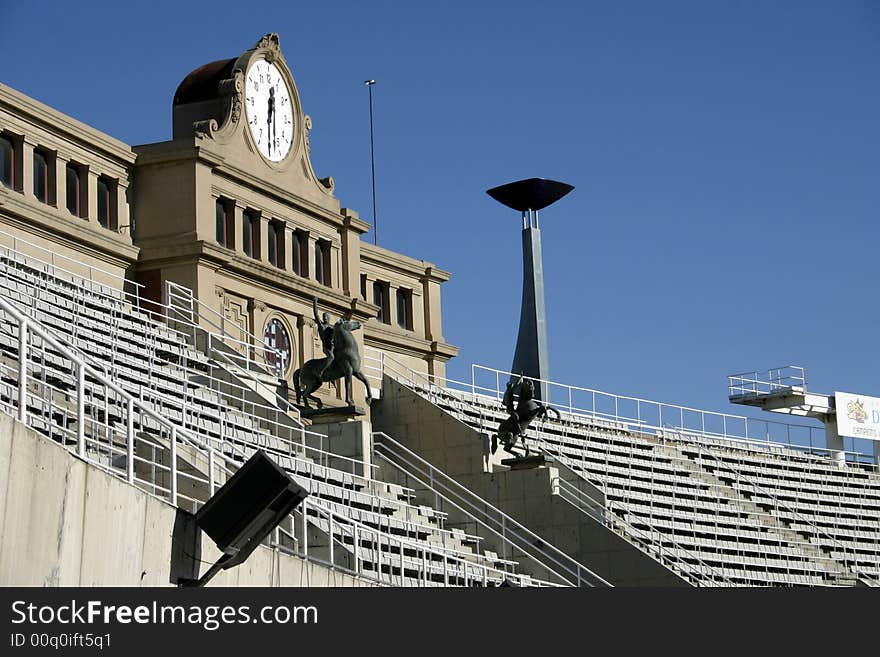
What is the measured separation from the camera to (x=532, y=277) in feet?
152

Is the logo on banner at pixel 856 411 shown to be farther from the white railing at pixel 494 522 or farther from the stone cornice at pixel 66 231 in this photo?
the stone cornice at pixel 66 231

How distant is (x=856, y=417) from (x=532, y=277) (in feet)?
38.0

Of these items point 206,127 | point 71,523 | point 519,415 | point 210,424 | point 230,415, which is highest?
point 206,127

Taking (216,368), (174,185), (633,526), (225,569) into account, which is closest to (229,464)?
(225,569)

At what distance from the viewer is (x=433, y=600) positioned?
12477 mm

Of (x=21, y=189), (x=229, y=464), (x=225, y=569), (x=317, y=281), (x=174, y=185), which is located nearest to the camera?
(x=225, y=569)

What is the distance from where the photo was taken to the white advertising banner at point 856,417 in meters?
50.0

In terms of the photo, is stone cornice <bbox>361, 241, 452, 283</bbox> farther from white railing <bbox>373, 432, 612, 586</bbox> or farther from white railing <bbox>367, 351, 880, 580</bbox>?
white railing <bbox>373, 432, 612, 586</bbox>

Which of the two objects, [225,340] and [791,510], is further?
[791,510]

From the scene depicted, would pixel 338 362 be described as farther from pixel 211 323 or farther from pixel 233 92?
pixel 233 92

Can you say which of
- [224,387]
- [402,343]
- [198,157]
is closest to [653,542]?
[224,387]

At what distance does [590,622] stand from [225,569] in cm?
334

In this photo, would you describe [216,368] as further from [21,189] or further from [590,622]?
[590,622]

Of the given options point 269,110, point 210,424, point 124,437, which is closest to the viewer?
point 124,437
